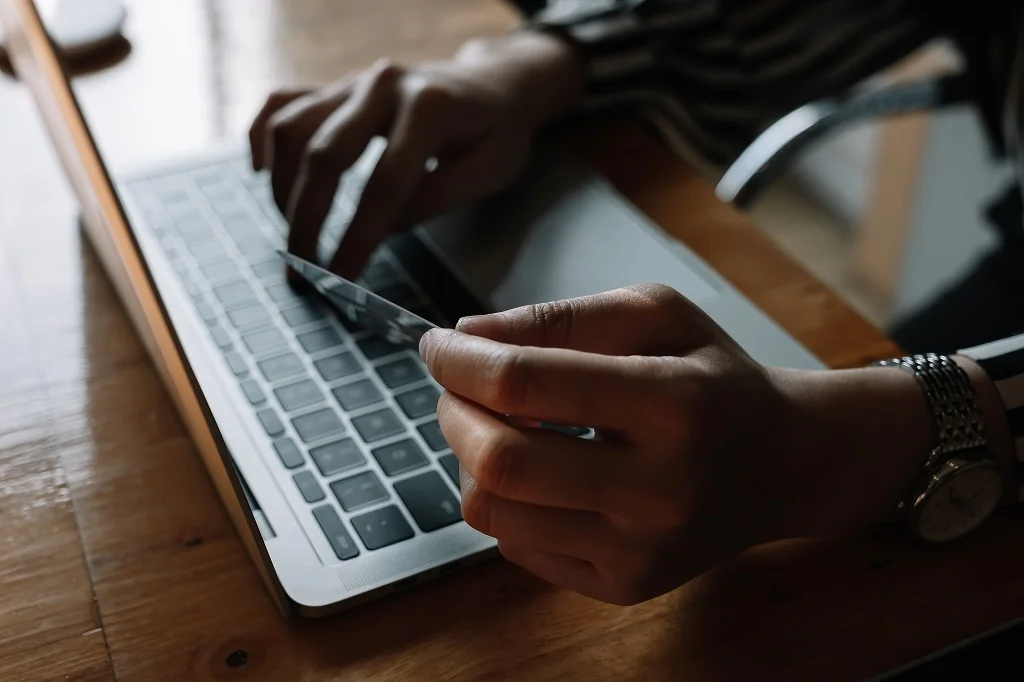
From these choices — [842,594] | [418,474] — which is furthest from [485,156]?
[842,594]

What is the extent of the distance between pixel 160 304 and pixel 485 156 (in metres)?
0.34

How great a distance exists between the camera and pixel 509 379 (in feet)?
1.32

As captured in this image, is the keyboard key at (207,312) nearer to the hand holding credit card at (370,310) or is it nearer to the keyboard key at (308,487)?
the hand holding credit card at (370,310)

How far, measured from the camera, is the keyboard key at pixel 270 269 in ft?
2.23

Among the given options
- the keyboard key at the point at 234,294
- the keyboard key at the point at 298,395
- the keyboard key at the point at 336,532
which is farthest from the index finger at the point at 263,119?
the keyboard key at the point at 336,532

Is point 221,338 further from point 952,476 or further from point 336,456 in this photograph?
point 952,476

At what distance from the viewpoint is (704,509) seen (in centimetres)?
44

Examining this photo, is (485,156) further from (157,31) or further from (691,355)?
(157,31)

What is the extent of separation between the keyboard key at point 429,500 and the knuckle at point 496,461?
3.7 inches

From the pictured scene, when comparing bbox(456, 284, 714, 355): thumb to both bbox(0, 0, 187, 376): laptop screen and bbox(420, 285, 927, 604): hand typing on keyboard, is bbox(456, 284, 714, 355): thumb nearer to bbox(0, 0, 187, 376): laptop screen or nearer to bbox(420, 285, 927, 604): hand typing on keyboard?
bbox(420, 285, 927, 604): hand typing on keyboard

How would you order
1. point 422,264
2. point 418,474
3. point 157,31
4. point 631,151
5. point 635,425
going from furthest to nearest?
point 157,31, point 631,151, point 422,264, point 418,474, point 635,425

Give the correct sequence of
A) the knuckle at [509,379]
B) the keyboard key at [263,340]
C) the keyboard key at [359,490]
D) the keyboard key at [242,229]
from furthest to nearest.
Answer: the keyboard key at [242,229]
the keyboard key at [263,340]
the keyboard key at [359,490]
the knuckle at [509,379]

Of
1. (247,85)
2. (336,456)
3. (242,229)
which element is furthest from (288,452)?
(247,85)

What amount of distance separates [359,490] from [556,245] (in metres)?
0.24
